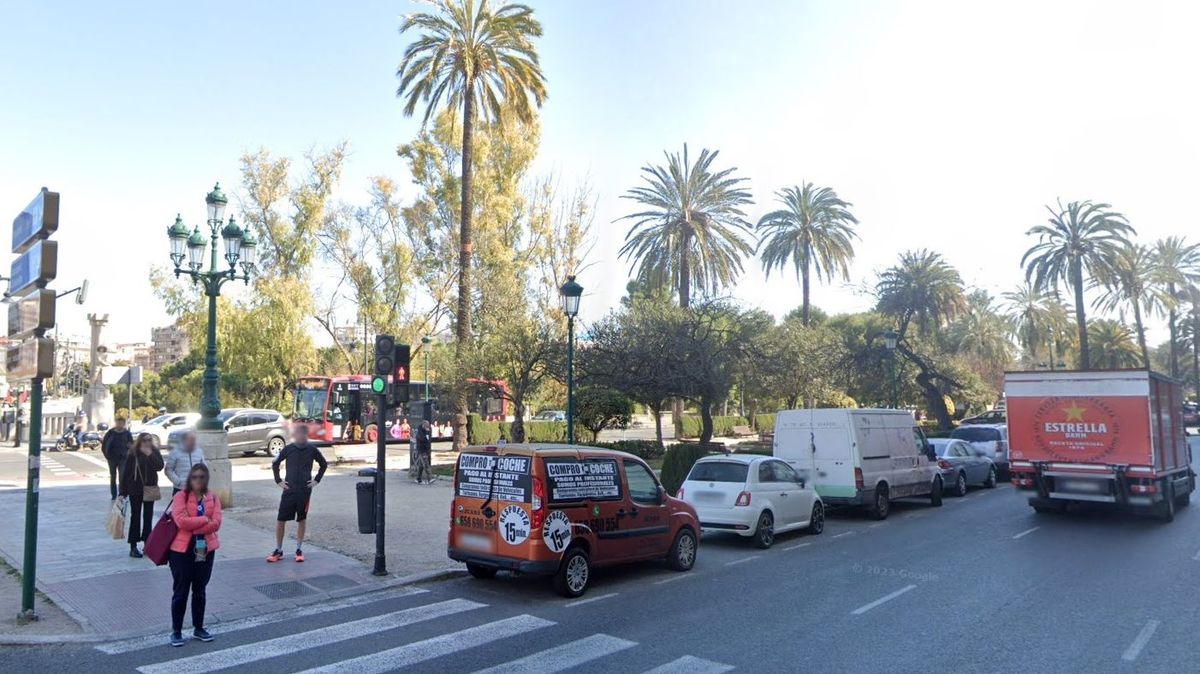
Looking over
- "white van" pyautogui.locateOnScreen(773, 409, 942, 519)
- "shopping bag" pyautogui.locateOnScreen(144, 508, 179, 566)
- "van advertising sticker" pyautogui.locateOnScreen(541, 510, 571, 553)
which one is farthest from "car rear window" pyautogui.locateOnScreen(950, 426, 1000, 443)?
"shopping bag" pyautogui.locateOnScreen(144, 508, 179, 566)

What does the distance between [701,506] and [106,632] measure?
8.37 m

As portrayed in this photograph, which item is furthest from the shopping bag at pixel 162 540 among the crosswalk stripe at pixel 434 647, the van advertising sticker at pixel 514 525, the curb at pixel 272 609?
the van advertising sticker at pixel 514 525

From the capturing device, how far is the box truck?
14781 mm

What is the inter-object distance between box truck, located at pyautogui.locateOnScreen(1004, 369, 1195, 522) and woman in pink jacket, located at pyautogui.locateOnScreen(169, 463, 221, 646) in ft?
48.9

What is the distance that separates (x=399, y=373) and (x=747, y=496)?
5774 mm

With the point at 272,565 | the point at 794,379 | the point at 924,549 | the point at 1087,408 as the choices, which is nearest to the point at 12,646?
the point at 272,565

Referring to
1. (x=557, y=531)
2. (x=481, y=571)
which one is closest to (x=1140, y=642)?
(x=557, y=531)

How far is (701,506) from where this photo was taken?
13.0 m

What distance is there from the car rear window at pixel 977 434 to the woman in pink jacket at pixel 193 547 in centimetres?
2339

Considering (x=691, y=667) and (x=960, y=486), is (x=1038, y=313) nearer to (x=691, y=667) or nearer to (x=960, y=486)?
(x=960, y=486)

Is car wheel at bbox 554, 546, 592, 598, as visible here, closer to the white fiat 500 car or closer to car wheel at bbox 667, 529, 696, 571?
car wheel at bbox 667, 529, 696, 571

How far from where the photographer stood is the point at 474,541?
9.48m

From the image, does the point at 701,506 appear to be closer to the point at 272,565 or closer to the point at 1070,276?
the point at 272,565

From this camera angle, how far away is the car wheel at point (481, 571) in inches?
398
